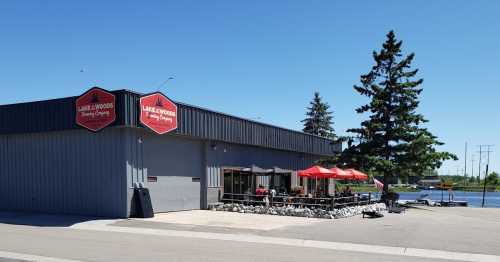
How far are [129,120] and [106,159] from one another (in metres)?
2.07

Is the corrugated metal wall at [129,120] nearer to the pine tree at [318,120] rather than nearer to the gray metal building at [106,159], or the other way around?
the gray metal building at [106,159]

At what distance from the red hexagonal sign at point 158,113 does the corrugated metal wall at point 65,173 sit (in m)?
1.26

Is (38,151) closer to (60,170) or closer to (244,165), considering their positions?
(60,170)

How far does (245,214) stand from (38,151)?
928cm

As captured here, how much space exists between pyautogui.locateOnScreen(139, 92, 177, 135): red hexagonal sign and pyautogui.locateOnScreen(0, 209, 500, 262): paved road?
4.02m

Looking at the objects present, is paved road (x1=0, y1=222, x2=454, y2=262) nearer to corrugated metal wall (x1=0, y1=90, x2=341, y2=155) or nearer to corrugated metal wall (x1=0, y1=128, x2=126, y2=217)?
corrugated metal wall (x1=0, y1=128, x2=126, y2=217)

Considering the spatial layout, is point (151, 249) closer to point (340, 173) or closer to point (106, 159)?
point (106, 159)

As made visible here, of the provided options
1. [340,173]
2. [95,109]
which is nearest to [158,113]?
[95,109]

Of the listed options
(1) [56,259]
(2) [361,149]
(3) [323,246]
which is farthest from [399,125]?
(1) [56,259]

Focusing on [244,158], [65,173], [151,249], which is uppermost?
[244,158]

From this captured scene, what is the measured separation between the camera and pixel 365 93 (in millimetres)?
35094

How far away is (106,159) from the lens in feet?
66.2

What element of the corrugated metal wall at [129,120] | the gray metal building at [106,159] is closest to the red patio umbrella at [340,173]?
the corrugated metal wall at [129,120]

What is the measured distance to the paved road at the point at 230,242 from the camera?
11.6m
